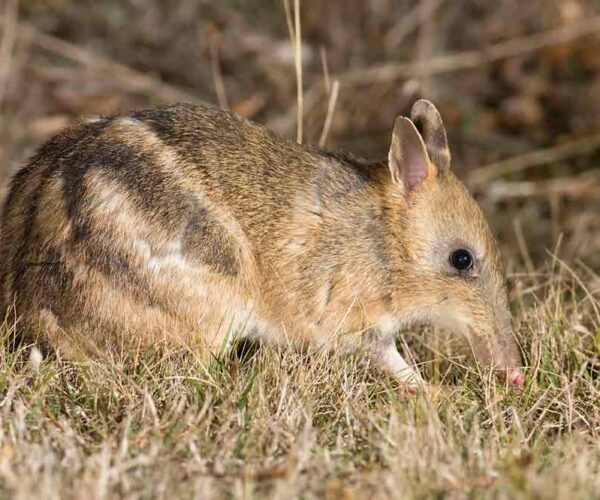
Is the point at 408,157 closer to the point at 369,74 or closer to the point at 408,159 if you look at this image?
the point at 408,159

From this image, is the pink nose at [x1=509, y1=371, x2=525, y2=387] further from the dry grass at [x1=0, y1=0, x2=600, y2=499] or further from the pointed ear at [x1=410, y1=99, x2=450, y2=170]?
the pointed ear at [x1=410, y1=99, x2=450, y2=170]

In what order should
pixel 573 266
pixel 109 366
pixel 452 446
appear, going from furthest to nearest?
1. pixel 573 266
2. pixel 109 366
3. pixel 452 446

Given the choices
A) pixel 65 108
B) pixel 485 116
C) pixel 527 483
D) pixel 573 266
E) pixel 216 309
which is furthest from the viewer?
pixel 485 116

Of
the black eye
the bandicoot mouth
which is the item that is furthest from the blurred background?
the bandicoot mouth

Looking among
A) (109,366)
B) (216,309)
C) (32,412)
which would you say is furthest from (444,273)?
(32,412)

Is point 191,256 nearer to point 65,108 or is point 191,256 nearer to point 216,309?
point 216,309

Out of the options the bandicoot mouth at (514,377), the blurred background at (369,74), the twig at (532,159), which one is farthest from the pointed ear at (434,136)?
the twig at (532,159)

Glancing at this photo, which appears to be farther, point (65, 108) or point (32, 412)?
point (65, 108)

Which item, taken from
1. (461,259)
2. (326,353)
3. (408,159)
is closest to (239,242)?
(326,353)
